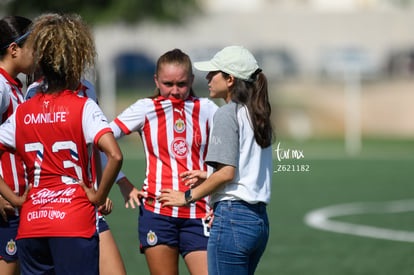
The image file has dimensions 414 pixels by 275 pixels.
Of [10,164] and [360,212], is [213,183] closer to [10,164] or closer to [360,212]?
[10,164]

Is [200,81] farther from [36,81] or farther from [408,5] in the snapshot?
[36,81]

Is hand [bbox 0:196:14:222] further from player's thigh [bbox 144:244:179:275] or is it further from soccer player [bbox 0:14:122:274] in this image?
player's thigh [bbox 144:244:179:275]

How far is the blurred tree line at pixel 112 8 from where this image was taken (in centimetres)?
3023

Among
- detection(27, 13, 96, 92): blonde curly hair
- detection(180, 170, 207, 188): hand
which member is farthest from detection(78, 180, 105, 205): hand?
detection(180, 170, 207, 188): hand

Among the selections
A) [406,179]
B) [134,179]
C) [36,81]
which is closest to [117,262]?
[36,81]

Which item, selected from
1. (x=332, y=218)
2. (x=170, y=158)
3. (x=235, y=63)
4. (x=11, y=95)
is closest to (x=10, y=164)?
(x=11, y=95)

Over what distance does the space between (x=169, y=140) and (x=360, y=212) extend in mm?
8351

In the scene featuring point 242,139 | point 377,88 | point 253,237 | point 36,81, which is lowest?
point 377,88

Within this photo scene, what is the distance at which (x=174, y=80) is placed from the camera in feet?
16.9

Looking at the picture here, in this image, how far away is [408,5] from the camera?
1965 inches

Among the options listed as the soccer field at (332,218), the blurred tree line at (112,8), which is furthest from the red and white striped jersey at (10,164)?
the blurred tree line at (112,8)

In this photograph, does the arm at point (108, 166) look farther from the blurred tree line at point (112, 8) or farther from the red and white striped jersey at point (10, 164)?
the blurred tree line at point (112, 8)

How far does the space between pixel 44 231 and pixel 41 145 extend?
43 cm

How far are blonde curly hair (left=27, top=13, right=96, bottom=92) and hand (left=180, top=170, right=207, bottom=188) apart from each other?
953 millimetres
